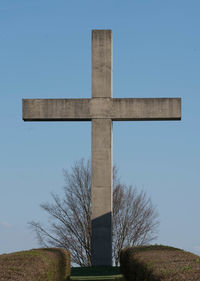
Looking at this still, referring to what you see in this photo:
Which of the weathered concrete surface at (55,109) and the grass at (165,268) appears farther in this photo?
the weathered concrete surface at (55,109)

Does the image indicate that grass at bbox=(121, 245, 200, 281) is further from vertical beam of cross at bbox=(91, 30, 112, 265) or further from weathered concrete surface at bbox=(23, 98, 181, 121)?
weathered concrete surface at bbox=(23, 98, 181, 121)

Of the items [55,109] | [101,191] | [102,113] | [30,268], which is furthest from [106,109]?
[30,268]

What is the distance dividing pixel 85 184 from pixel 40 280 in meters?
14.0

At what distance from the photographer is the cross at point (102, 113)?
624 inches

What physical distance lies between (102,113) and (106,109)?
0.19 m

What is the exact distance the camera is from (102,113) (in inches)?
638

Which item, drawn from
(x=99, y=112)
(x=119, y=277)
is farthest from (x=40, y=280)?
(x=99, y=112)

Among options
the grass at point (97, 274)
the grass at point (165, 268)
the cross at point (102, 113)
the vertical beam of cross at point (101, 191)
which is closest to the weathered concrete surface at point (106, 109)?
the cross at point (102, 113)

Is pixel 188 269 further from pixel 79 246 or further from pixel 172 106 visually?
pixel 79 246

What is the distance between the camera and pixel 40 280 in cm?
838

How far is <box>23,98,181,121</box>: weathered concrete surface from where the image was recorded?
53.3 ft

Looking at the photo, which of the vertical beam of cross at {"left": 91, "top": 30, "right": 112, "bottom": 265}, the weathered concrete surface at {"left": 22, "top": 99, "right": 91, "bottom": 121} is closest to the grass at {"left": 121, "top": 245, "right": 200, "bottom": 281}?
the vertical beam of cross at {"left": 91, "top": 30, "right": 112, "bottom": 265}

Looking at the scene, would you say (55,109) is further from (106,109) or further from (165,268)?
(165,268)

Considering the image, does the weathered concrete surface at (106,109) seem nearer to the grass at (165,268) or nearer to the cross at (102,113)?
the cross at (102,113)
